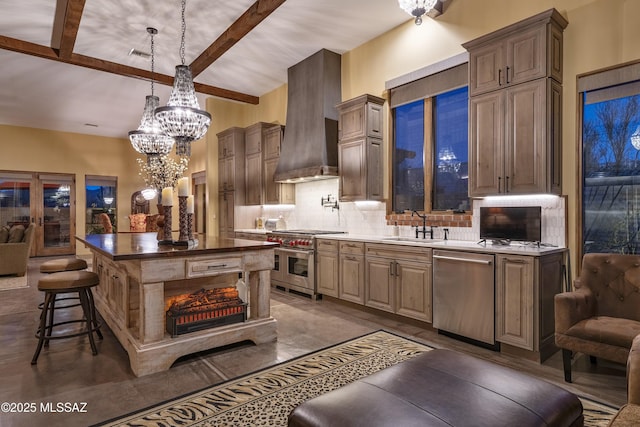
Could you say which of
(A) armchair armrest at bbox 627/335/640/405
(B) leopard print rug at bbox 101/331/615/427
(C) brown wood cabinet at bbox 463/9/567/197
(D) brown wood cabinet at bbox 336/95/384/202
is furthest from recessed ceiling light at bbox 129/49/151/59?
(A) armchair armrest at bbox 627/335/640/405

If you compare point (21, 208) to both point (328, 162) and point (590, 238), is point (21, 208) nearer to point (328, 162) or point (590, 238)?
point (328, 162)

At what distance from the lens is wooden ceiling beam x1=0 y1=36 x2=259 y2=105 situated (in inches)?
205

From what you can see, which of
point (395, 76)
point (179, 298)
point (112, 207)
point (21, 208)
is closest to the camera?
point (179, 298)

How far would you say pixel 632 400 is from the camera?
154 centimetres

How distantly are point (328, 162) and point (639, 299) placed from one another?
384cm

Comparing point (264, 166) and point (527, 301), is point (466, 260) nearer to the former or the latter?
point (527, 301)

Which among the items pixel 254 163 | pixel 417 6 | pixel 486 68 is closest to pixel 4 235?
pixel 254 163

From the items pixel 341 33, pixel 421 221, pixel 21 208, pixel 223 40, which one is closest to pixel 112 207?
pixel 21 208

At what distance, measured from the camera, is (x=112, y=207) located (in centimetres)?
1158

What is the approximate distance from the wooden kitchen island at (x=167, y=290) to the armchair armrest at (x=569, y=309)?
243 cm

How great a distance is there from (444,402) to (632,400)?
2.82 ft

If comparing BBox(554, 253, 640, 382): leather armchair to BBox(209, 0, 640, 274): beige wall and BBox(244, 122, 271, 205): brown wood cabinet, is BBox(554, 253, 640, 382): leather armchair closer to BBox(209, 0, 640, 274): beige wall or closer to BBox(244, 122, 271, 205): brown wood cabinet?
BBox(209, 0, 640, 274): beige wall

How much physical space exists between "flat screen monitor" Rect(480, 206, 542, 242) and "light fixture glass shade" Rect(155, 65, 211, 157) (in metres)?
3.13

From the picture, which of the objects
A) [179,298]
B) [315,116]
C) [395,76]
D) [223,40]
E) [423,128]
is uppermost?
[223,40]
